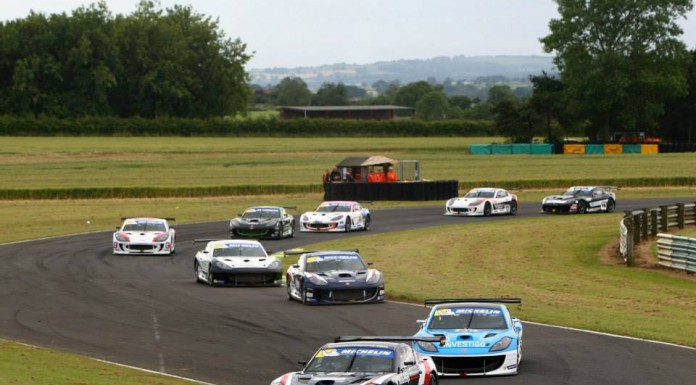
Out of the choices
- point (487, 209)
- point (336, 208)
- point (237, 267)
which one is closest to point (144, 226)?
point (237, 267)

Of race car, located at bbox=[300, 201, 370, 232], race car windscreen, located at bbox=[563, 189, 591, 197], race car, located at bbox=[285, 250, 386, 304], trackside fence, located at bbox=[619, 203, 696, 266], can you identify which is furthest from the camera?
race car windscreen, located at bbox=[563, 189, 591, 197]

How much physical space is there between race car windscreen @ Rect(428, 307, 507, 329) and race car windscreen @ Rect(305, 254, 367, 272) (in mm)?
8707

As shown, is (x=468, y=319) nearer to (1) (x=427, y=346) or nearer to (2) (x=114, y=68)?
(1) (x=427, y=346)

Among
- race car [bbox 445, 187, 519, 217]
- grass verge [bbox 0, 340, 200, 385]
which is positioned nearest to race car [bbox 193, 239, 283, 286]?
grass verge [bbox 0, 340, 200, 385]

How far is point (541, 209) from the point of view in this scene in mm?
60844

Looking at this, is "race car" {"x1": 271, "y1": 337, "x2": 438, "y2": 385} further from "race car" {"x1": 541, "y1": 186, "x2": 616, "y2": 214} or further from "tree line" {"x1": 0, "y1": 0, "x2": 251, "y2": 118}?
"tree line" {"x1": 0, "y1": 0, "x2": 251, "y2": 118}

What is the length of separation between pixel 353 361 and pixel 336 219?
110ft

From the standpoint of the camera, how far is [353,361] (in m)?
16.2

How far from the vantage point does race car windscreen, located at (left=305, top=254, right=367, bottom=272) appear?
28922 millimetres

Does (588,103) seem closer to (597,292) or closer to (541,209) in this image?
(541,209)

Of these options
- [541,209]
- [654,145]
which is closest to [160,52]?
[654,145]

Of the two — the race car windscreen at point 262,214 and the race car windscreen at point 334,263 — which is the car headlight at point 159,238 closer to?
the race car windscreen at point 262,214

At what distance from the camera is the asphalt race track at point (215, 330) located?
19.2 metres

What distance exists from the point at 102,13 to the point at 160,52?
1076 cm
